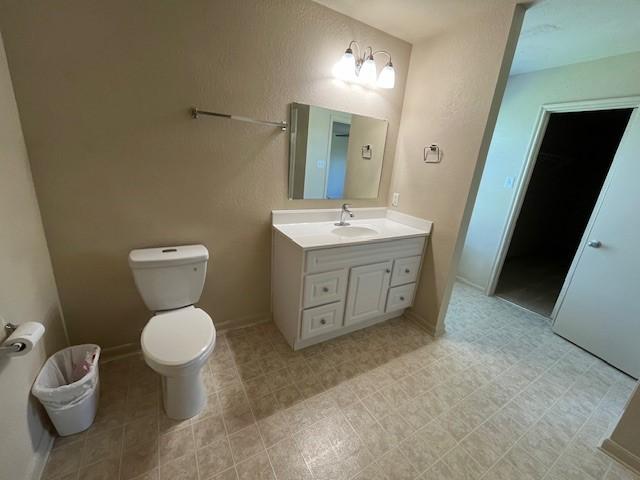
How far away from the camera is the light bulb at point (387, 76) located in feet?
6.10

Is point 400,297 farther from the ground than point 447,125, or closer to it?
closer to it

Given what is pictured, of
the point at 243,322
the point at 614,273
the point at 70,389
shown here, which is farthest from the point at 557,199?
the point at 70,389

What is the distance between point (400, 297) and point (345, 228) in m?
0.76

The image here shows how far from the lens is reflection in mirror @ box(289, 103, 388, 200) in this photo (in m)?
1.85

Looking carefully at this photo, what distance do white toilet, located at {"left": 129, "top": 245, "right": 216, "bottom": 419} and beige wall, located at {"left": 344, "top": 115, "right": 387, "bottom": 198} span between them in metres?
1.30

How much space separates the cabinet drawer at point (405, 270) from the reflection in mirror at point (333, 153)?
67 centimetres

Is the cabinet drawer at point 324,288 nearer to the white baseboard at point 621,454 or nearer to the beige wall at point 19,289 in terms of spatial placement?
the beige wall at point 19,289

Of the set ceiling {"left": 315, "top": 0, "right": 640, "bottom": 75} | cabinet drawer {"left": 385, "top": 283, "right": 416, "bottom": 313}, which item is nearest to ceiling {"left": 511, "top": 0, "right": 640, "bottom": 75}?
ceiling {"left": 315, "top": 0, "right": 640, "bottom": 75}

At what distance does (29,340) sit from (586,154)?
6.12 meters

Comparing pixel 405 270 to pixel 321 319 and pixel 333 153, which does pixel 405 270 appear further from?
pixel 333 153

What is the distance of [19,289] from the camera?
3.44ft

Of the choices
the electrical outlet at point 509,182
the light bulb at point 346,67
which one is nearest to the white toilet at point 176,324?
the light bulb at point 346,67

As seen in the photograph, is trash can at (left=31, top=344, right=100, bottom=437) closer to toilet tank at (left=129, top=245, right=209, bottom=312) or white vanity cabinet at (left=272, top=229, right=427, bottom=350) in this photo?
toilet tank at (left=129, top=245, right=209, bottom=312)

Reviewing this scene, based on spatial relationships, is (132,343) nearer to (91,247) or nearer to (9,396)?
(91,247)
